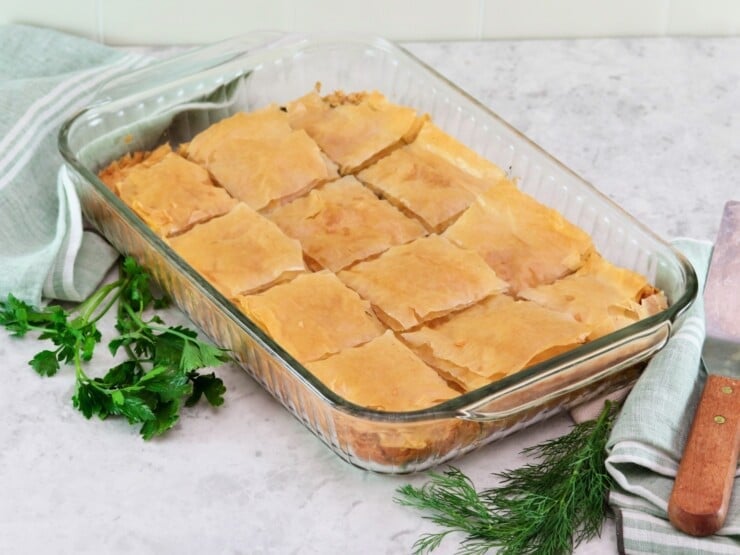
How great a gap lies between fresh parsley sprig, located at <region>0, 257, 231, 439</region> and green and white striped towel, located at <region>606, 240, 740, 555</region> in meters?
0.54

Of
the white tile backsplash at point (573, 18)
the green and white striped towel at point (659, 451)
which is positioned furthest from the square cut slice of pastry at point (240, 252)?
the white tile backsplash at point (573, 18)

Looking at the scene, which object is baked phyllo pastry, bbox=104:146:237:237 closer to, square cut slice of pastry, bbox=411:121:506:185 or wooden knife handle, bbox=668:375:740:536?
square cut slice of pastry, bbox=411:121:506:185

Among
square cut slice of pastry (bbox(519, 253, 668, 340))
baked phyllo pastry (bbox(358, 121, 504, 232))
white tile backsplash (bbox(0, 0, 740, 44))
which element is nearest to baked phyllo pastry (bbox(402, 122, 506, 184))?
baked phyllo pastry (bbox(358, 121, 504, 232))

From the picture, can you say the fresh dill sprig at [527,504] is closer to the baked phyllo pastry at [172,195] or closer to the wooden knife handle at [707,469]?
the wooden knife handle at [707,469]

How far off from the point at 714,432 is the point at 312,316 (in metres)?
0.55

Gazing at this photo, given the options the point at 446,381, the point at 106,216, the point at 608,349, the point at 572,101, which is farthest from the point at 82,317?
the point at 572,101

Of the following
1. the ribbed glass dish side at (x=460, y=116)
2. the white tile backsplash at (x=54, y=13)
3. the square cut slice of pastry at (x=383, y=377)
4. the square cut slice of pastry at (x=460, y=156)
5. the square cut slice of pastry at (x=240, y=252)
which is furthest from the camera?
the white tile backsplash at (x=54, y=13)

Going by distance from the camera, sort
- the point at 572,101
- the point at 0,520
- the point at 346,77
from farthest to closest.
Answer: the point at 572,101 < the point at 346,77 < the point at 0,520

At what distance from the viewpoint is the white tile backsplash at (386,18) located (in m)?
2.59

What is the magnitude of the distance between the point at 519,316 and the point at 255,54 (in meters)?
0.80

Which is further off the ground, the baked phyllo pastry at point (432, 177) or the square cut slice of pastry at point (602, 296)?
the baked phyllo pastry at point (432, 177)

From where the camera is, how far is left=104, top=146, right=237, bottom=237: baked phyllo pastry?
202 cm

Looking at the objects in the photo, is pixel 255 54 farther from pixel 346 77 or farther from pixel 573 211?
pixel 573 211

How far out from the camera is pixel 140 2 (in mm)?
2588
